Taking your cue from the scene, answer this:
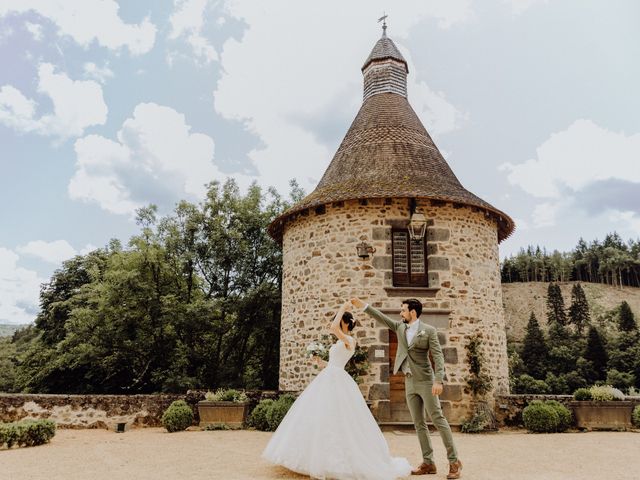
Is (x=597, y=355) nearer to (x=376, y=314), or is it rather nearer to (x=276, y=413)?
(x=276, y=413)

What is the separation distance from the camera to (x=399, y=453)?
287 inches

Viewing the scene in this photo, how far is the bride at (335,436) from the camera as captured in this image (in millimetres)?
4961

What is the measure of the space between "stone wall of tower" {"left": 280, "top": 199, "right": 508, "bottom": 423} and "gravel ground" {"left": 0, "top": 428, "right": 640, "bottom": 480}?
1788 millimetres

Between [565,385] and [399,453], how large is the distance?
2915 centimetres

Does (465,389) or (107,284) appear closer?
(465,389)

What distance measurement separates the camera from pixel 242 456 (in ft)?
22.7

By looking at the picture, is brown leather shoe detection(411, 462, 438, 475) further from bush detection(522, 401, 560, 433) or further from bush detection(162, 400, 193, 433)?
bush detection(162, 400, 193, 433)

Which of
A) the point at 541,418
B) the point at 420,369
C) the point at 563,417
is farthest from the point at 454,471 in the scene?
the point at 563,417

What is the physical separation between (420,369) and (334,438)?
1.29m

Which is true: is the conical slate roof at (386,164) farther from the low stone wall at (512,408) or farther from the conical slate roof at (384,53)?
the low stone wall at (512,408)

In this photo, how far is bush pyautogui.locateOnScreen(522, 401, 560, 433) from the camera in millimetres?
10195

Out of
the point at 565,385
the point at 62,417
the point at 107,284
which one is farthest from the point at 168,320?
the point at 565,385

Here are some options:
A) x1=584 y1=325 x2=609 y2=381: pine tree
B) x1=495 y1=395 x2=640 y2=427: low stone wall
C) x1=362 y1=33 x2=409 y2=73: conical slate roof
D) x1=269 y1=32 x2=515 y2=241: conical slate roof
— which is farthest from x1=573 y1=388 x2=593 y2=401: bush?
x1=584 y1=325 x2=609 y2=381: pine tree

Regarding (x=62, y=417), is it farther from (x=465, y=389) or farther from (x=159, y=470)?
(x=465, y=389)
